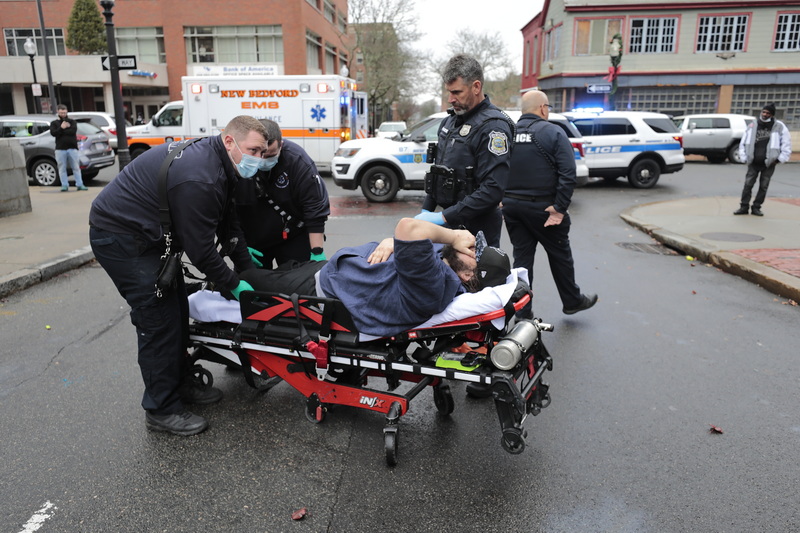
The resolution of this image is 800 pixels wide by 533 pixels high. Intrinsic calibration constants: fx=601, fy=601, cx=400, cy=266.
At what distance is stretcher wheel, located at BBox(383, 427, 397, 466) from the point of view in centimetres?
308

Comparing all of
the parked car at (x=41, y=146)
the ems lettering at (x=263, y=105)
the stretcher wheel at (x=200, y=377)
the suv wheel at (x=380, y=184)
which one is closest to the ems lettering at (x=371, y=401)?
the stretcher wheel at (x=200, y=377)

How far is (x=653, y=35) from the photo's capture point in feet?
106

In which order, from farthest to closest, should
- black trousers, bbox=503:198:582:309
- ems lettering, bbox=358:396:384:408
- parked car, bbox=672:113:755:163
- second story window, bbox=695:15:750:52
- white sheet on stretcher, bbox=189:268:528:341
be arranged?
second story window, bbox=695:15:750:52 → parked car, bbox=672:113:755:163 → black trousers, bbox=503:198:582:309 → ems lettering, bbox=358:396:384:408 → white sheet on stretcher, bbox=189:268:528:341

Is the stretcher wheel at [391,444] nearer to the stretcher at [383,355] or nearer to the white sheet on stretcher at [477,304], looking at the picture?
the stretcher at [383,355]

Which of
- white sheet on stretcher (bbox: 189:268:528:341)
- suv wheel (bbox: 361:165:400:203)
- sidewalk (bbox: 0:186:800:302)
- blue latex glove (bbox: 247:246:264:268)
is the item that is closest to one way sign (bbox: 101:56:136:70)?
sidewalk (bbox: 0:186:800:302)

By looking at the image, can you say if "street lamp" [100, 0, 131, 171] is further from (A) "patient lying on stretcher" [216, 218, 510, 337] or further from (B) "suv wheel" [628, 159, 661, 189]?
(B) "suv wheel" [628, 159, 661, 189]

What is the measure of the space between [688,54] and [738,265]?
29.6m

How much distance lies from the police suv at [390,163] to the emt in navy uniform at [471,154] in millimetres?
8529

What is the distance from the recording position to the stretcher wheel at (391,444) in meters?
3.08

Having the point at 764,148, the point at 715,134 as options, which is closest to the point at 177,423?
the point at 764,148

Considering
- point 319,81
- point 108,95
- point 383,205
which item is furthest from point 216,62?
point 383,205

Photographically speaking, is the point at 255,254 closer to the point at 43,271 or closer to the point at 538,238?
the point at 538,238

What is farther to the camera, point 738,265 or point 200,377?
point 738,265

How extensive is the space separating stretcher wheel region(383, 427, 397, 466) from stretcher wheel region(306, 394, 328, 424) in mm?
566
